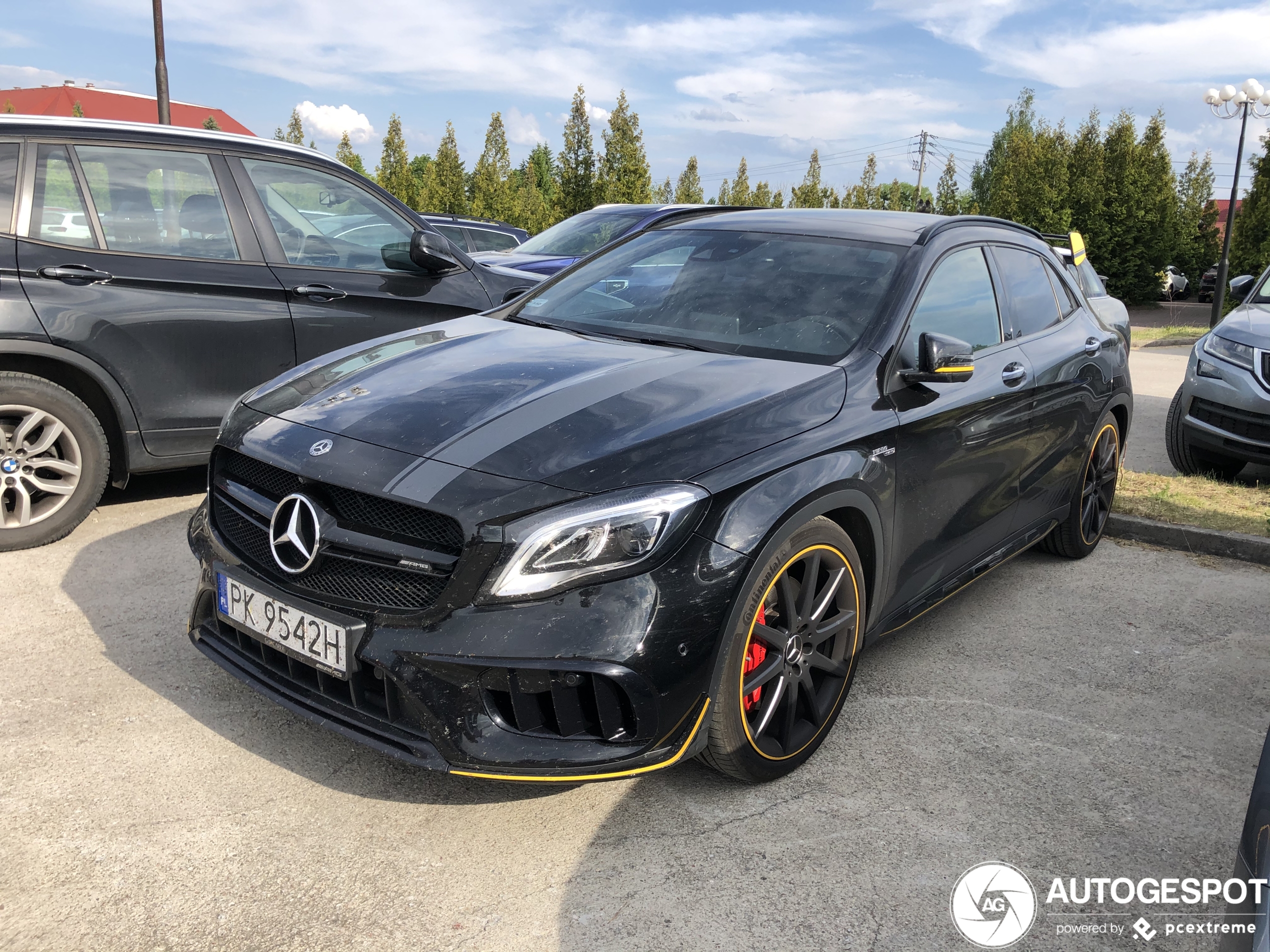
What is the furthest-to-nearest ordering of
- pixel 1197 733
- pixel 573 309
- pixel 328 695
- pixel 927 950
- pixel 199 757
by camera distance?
pixel 573 309 < pixel 1197 733 < pixel 199 757 < pixel 328 695 < pixel 927 950

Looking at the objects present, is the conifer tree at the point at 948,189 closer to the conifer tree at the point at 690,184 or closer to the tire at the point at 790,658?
the conifer tree at the point at 690,184

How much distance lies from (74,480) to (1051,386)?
4281mm

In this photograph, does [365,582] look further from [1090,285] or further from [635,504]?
[1090,285]

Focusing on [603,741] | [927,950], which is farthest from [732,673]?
[927,950]

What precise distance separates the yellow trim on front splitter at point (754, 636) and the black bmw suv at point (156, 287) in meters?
3.15

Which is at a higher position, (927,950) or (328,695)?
(328,695)

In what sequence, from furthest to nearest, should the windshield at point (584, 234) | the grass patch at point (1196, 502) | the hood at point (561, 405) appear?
1. the windshield at point (584, 234)
2. the grass patch at point (1196, 502)
3. the hood at point (561, 405)

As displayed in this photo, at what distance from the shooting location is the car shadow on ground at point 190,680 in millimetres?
2926

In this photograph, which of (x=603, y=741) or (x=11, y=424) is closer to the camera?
(x=603, y=741)

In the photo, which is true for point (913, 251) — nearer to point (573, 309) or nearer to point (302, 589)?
point (573, 309)

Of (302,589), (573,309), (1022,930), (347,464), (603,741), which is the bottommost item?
(1022,930)

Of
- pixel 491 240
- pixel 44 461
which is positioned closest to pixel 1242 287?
pixel 44 461

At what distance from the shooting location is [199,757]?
2.99m

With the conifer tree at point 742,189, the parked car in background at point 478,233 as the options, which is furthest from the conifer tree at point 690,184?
the parked car in background at point 478,233
